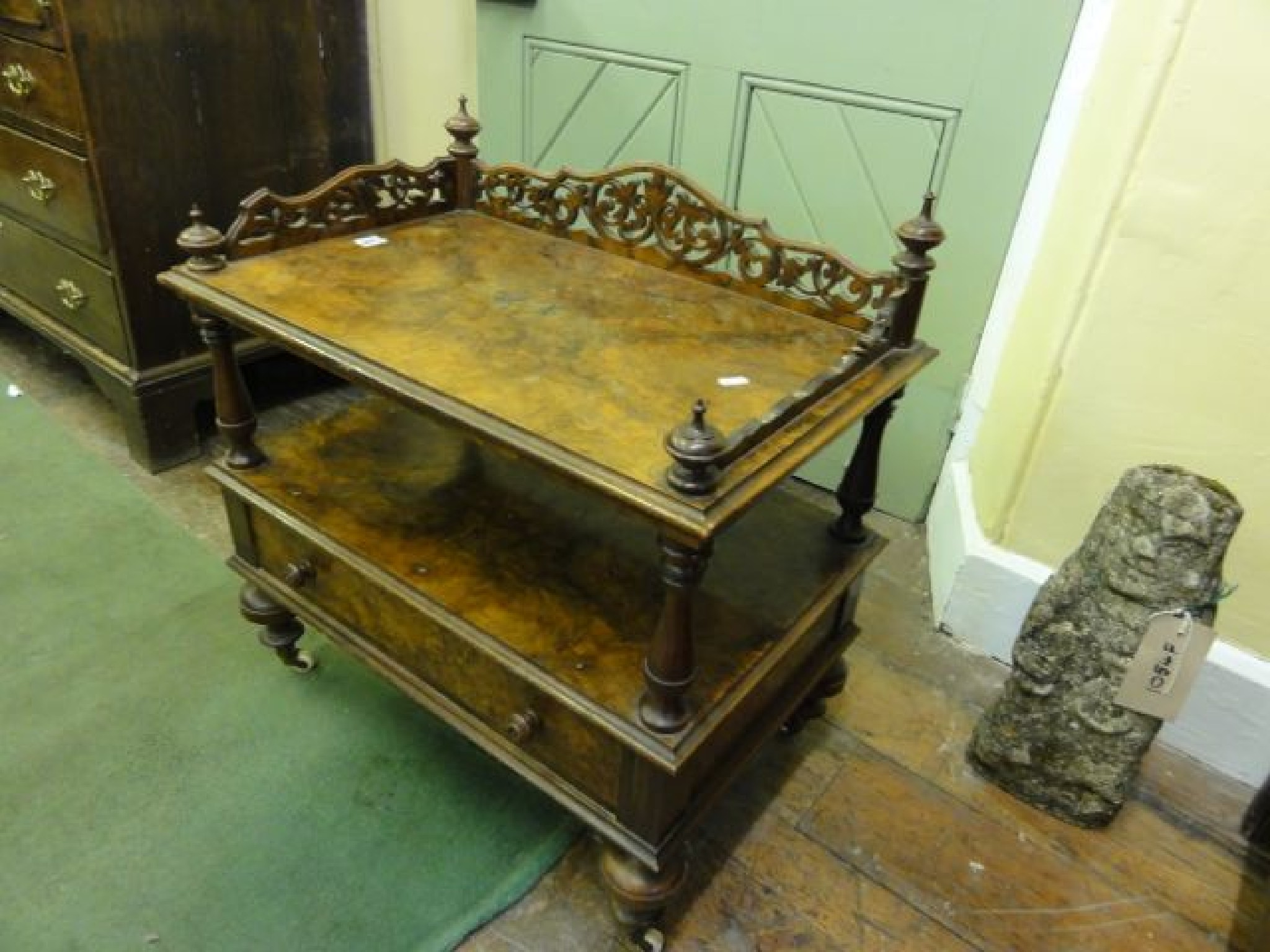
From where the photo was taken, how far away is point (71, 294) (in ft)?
7.23

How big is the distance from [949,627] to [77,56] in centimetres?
213

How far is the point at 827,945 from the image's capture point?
1302mm

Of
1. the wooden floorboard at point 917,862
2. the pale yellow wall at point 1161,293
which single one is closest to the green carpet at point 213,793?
the wooden floorboard at point 917,862

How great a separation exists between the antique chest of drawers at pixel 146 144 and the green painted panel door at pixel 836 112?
0.48 m

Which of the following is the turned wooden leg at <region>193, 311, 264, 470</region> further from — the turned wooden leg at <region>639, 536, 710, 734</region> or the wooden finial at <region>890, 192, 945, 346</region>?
the wooden finial at <region>890, 192, 945, 346</region>

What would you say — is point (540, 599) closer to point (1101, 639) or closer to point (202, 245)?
point (202, 245)

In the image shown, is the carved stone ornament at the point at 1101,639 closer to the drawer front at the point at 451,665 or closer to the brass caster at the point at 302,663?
the drawer front at the point at 451,665

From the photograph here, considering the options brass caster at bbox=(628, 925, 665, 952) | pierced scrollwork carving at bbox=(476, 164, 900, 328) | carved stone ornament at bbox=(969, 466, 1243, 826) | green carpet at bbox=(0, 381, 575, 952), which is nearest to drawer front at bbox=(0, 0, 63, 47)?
pierced scrollwork carving at bbox=(476, 164, 900, 328)

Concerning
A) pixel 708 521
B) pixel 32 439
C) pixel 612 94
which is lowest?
pixel 32 439

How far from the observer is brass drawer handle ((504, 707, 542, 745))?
120cm

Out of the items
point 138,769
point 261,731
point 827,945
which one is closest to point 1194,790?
point 827,945

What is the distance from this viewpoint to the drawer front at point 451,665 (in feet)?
3.87

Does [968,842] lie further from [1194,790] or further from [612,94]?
[612,94]

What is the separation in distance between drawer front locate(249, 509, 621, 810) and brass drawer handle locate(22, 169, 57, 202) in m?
1.17
